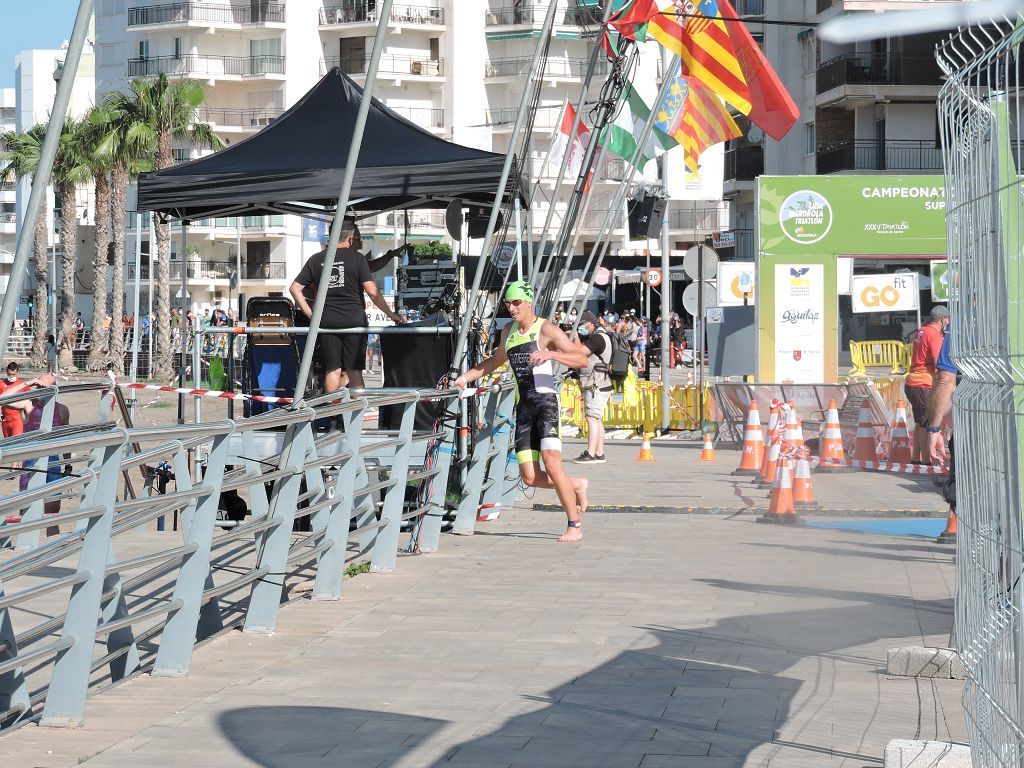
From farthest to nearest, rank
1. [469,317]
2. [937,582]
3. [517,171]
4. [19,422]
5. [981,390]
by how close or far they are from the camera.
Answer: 1. [19,422]
2. [517,171]
3. [469,317]
4. [937,582]
5. [981,390]

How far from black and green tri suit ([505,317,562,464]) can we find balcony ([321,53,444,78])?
64.9 meters

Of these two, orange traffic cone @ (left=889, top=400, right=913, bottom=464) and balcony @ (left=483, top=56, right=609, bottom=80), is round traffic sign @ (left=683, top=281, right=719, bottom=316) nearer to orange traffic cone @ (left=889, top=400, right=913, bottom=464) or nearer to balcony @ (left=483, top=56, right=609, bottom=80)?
orange traffic cone @ (left=889, top=400, right=913, bottom=464)

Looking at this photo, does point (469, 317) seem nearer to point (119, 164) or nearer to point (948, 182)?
point (948, 182)

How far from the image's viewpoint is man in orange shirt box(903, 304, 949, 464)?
17094 millimetres

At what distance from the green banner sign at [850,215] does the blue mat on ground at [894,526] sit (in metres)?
9.82

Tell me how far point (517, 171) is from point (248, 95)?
2615 inches

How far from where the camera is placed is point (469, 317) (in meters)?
11.6

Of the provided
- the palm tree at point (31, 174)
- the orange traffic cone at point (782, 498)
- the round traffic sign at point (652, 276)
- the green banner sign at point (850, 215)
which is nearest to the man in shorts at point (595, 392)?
the green banner sign at point (850, 215)

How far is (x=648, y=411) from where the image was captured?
25.3 m

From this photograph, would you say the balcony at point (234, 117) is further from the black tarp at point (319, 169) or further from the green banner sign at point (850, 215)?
the black tarp at point (319, 169)

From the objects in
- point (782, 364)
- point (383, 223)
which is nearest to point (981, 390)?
point (782, 364)

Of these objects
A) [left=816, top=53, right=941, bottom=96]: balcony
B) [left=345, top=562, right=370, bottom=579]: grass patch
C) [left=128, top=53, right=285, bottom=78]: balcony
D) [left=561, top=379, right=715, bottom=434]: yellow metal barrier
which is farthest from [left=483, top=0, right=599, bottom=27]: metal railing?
[left=345, top=562, right=370, bottom=579]: grass patch

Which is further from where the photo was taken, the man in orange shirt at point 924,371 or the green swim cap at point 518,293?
the man in orange shirt at point 924,371

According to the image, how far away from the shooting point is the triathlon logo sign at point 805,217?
72.8 ft
